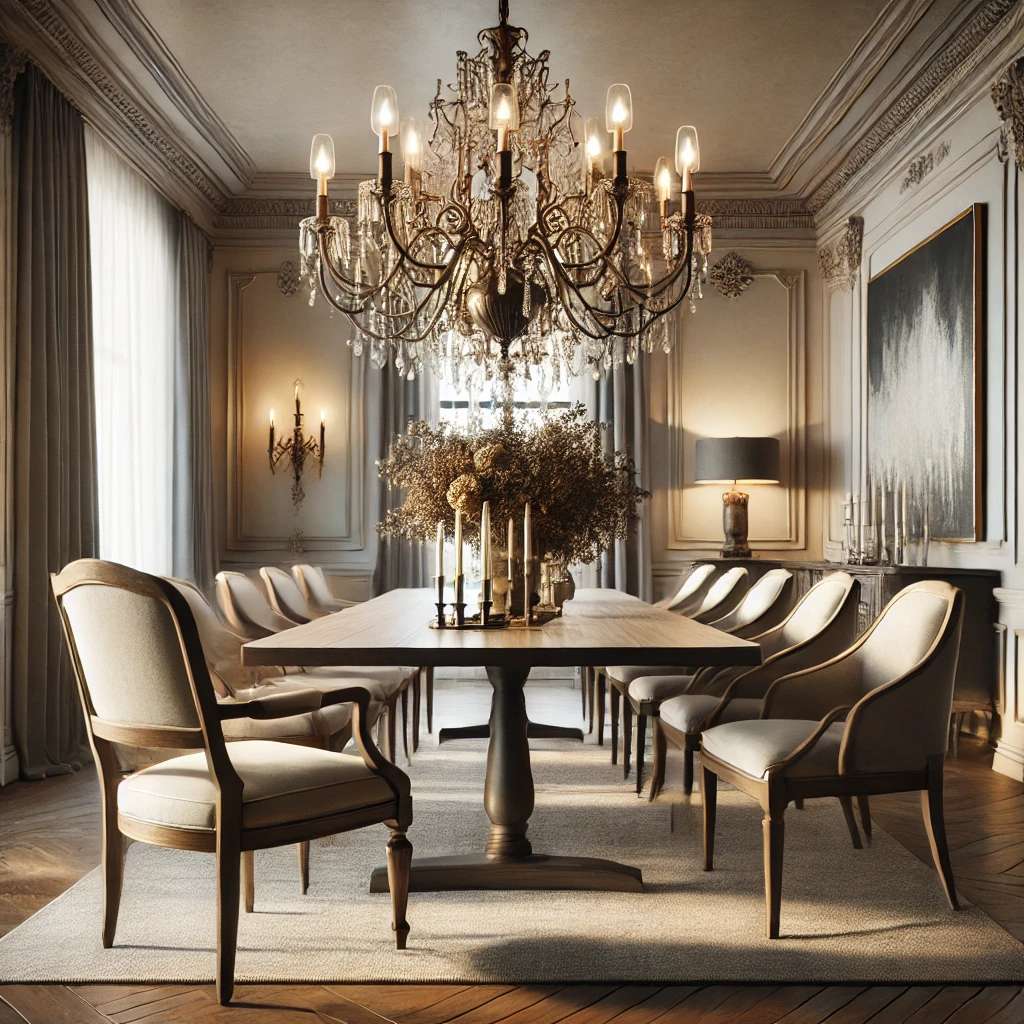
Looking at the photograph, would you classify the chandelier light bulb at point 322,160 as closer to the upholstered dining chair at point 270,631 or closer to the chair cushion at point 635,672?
the upholstered dining chair at point 270,631

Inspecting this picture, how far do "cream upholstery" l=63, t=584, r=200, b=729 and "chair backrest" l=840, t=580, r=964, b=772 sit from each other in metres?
1.63

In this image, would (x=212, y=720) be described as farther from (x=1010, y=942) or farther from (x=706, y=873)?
(x=1010, y=942)

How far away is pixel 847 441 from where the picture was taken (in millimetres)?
6871

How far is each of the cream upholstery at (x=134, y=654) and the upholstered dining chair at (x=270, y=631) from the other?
1.59m

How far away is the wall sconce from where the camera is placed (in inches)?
287

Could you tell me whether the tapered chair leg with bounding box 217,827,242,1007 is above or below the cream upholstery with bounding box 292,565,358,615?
below

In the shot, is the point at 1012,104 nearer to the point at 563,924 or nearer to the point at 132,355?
the point at 563,924

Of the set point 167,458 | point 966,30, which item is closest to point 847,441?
point 966,30

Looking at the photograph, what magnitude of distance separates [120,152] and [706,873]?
4694mm

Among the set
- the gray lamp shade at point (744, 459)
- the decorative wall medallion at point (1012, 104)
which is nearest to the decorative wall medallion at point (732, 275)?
the gray lamp shade at point (744, 459)

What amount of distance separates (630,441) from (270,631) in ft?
11.9

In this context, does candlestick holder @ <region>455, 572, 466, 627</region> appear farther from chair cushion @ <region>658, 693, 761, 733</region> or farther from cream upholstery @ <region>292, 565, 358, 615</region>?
cream upholstery @ <region>292, 565, 358, 615</region>

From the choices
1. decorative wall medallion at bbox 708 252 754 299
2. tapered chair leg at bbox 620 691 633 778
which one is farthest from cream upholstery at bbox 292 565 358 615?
decorative wall medallion at bbox 708 252 754 299

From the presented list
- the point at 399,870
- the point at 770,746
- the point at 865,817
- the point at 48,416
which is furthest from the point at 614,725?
the point at 48,416
